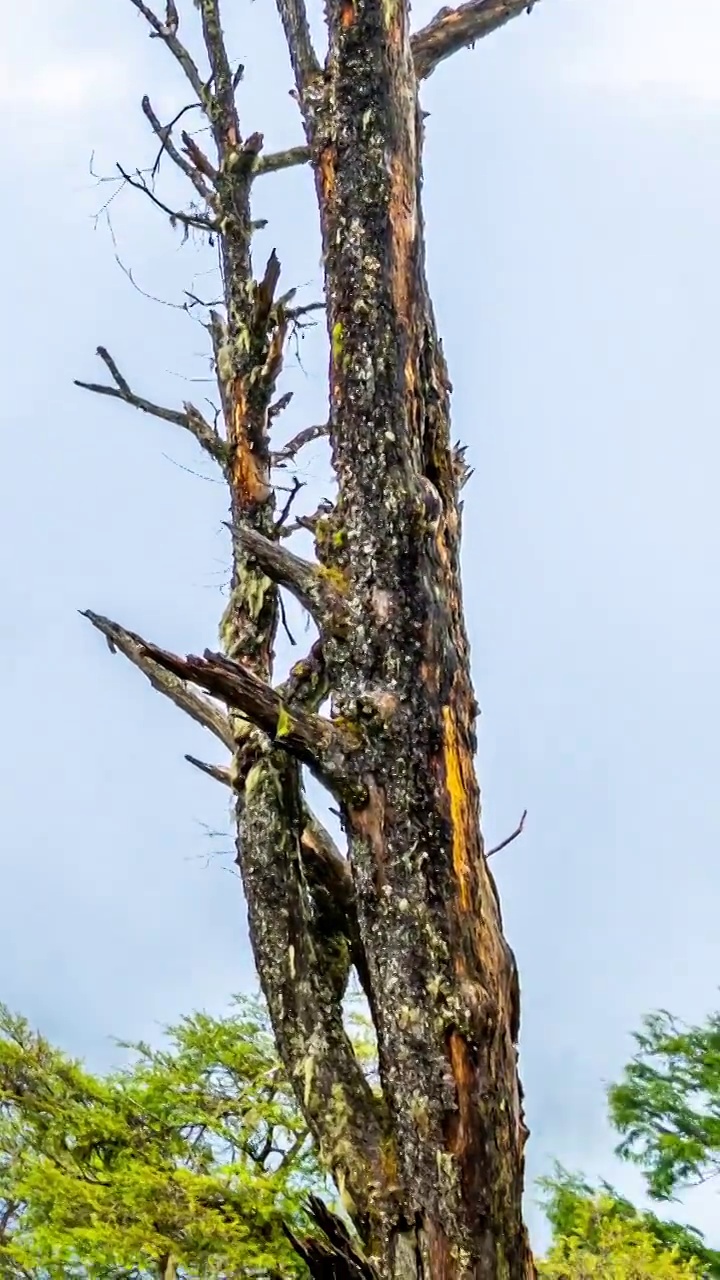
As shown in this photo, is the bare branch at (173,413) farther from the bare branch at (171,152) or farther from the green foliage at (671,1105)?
the green foliage at (671,1105)

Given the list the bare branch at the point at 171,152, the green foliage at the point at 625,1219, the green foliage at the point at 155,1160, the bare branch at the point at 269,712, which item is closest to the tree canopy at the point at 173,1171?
the green foliage at the point at 155,1160

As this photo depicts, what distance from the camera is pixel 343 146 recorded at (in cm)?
311

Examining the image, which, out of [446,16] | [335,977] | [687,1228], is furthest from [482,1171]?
[687,1228]

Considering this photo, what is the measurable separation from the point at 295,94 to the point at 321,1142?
344 cm

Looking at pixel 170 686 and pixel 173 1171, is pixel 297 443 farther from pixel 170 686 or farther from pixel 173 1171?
pixel 173 1171

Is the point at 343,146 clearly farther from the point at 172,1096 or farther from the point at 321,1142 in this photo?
the point at 172,1096

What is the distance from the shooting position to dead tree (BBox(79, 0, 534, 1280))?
2414 mm

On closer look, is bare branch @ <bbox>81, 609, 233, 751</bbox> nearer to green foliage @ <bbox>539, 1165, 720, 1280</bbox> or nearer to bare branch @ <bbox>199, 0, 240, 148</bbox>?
bare branch @ <bbox>199, 0, 240, 148</bbox>

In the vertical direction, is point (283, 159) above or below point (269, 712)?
above

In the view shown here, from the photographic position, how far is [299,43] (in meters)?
3.91

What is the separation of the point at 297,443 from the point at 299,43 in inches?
56.5

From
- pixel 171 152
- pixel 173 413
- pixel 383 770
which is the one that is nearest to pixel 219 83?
pixel 171 152

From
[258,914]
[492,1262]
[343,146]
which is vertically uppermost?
[343,146]

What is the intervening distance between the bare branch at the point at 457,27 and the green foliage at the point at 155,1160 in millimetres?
4034
